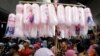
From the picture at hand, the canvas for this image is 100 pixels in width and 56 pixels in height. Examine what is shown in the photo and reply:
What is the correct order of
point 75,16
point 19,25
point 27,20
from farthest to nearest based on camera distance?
1. point 75,16
2. point 19,25
3. point 27,20

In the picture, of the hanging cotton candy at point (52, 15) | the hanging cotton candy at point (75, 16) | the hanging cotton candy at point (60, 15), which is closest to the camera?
the hanging cotton candy at point (52, 15)

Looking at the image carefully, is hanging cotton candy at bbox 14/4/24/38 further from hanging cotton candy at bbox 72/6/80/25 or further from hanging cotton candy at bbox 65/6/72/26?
hanging cotton candy at bbox 72/6/80/25

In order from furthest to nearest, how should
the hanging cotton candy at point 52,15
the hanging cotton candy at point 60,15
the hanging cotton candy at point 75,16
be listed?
the hanging cotton candy at point 75,16, the hanging cotton candy at point 60,15, the hanging cotton candy at point 52,15

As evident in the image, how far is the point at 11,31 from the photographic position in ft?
17.9

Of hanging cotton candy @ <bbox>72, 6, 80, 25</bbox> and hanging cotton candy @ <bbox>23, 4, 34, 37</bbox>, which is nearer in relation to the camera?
hanging cotton candy @ <bbox>23, 4, 34, 37</bbox>

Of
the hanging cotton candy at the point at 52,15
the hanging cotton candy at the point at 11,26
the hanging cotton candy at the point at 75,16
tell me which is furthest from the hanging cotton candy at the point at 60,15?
the hanging cotton candy at the point at 11,26

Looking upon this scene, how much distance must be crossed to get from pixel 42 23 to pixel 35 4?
390 millimetres

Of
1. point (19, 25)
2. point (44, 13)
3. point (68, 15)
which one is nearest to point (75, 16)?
point (68, 15)

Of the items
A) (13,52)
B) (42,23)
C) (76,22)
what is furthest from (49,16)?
(13,52)

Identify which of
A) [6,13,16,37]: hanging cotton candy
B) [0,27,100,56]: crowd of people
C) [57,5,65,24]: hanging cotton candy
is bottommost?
[0,27,100,56]: crowd of people

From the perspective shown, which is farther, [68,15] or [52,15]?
[68,15]

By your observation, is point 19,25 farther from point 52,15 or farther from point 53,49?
point 53,49

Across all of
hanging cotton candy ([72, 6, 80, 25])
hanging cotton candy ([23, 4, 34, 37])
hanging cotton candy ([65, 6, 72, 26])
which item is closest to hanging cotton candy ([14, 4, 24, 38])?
hanging cotton candy ([23, 4, 34, 37])

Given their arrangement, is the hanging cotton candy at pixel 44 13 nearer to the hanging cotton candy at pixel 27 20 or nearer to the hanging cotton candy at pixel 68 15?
the hanging cotton candy at pixel 27 20
